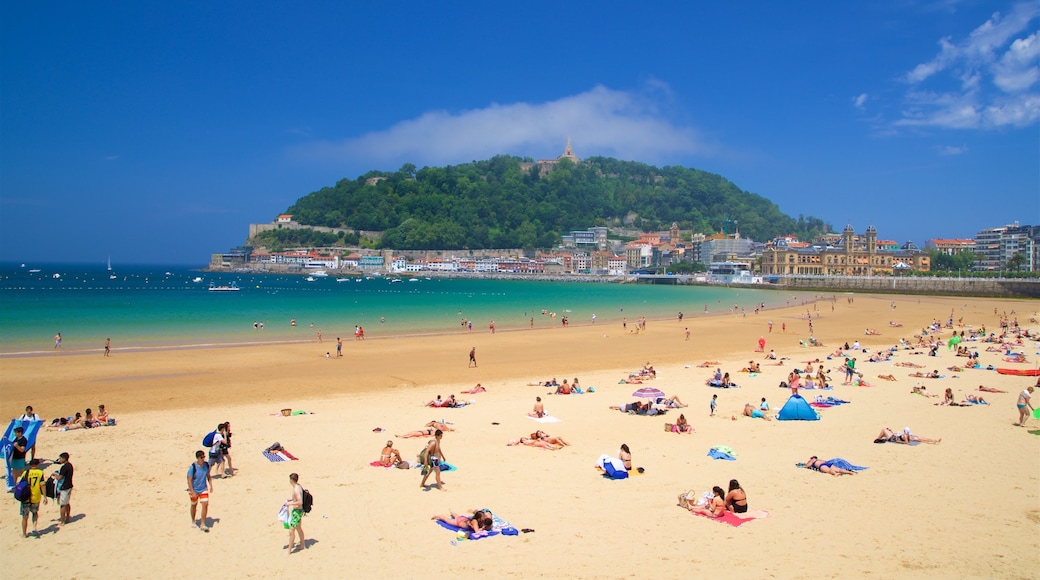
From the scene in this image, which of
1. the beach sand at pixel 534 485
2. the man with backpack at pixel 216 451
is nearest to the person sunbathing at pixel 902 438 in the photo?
the beach sand at pixel 534 485

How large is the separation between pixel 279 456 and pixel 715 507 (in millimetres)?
6637

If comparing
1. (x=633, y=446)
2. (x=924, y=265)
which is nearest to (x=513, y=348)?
(x=633, y=446)

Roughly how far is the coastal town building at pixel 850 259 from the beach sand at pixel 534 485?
102 metres

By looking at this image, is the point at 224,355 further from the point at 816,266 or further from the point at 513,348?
the point at 816,266

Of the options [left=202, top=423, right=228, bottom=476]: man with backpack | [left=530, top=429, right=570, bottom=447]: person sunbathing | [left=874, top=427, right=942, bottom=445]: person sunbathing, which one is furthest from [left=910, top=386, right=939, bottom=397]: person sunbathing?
[left=202, top=423, right=228, bottom=476]: man with backpack

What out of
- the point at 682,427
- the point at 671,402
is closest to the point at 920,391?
the point at 671,402

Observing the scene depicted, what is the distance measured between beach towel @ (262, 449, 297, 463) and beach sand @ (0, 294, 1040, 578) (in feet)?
0.56

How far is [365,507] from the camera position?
8.13 metres

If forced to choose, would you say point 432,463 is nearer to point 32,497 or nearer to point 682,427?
point 32,497

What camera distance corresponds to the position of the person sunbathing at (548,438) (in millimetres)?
11062

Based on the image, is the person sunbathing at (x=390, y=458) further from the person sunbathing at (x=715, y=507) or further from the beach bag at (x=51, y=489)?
the person sunbathing at (x=715, y=507)

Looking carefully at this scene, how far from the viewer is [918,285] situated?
273 feet

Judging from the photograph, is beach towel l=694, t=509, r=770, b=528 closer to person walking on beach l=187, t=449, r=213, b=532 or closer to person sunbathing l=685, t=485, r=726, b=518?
person sunbathing l=685, t=485, r=726, b=518

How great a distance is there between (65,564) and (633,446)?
8025mm
